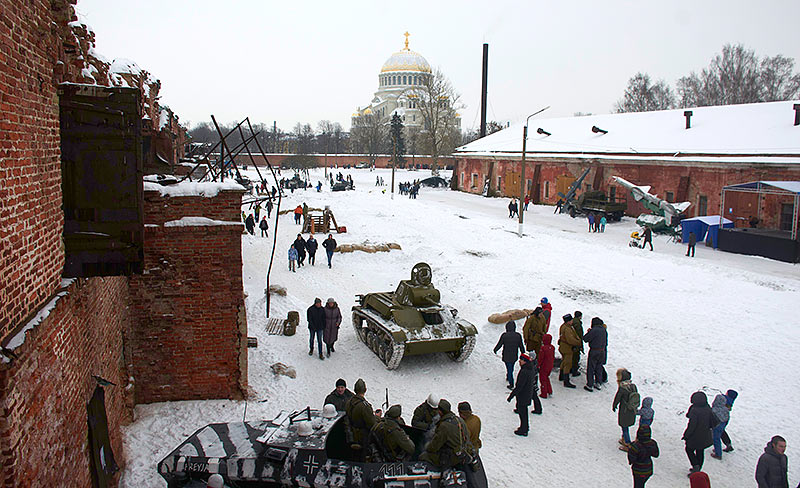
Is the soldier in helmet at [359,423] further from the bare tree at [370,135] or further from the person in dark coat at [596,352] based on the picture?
the bare tree at [370,135]

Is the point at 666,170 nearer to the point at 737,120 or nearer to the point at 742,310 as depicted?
the point at 737,120

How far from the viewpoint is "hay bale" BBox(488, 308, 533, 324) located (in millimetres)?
14273

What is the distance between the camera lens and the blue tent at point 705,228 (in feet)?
80.6

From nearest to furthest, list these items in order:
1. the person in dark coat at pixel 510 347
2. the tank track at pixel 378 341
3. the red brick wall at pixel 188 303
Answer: the red brick wall at pixel 188 303
the person in dark coat at pixel 510 347
the tank track at pixel 378 341

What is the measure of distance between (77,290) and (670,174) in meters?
31.1

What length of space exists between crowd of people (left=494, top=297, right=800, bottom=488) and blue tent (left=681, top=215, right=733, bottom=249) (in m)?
15.2

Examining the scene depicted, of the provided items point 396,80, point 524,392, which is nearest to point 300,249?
point 524,392

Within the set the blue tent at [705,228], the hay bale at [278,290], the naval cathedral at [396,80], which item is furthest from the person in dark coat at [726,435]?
the naval cathedral at [396,80]

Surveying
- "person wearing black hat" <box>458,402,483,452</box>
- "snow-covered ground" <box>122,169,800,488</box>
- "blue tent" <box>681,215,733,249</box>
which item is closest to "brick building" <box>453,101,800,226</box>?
"blue tent" <box>681,215,733,249</box>

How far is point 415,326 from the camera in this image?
1180cm

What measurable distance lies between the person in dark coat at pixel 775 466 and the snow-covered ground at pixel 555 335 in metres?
1.14

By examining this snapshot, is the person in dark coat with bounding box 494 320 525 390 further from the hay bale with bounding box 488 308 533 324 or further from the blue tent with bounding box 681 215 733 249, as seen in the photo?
the blue tent with bounding box 681 215 733 249

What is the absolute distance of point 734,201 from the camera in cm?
2706

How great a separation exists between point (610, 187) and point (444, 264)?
18978 mm
